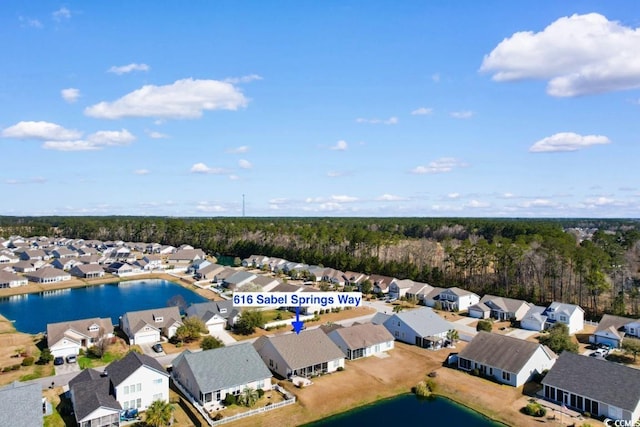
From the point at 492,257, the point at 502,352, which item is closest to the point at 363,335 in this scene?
the point at 502,352

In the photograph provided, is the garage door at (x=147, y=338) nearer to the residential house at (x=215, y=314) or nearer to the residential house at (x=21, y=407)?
the residential house at (x=215, y=314)

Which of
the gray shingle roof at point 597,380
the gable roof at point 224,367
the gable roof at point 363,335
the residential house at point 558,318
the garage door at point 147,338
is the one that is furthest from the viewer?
the residential house at point 558,318

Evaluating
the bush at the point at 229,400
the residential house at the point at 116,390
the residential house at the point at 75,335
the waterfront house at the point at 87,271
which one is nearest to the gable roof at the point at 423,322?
the bush at the point at 229,400

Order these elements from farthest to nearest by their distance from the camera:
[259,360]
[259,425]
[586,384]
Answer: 1. [259,360]
2. [586,384]
3. [259,425]

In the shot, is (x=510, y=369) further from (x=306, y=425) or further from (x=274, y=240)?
(x=274, y=240)

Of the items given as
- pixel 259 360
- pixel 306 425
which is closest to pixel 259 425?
pixel 306 425

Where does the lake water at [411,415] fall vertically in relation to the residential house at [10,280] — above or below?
below

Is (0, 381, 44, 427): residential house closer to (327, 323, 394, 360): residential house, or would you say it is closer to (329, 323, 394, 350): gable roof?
(327, 323, 394, 360): residential house
